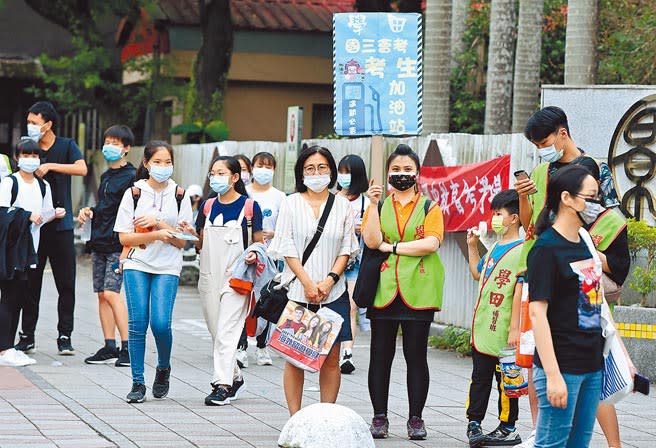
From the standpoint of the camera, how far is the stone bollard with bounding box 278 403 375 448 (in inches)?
268

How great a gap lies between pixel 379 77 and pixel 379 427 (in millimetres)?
2477

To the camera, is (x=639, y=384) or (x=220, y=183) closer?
(x=639, y=384)

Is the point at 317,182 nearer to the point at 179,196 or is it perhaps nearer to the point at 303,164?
the point at 303,164

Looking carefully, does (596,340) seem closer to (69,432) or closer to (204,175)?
(69,432)

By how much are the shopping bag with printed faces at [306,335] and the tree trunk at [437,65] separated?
9.98 meters

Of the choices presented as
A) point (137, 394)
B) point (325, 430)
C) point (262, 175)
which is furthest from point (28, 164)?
point (325, 430)

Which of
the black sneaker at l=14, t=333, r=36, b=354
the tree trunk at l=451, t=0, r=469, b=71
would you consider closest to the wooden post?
the black sneaker at l=14, t=333, r=36, b=354

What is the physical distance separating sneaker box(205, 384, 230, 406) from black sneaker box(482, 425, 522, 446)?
2156 millimetres

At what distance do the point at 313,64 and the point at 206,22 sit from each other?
4.54 metres

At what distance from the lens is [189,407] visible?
9.87m

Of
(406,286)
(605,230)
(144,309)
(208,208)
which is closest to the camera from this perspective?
(605,230)

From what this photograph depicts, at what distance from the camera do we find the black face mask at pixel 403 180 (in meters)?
8.92

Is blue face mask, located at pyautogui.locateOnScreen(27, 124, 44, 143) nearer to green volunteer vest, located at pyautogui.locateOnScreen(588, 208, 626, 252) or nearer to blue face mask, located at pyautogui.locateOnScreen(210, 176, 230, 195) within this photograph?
blue face mask, located at pyautogui.locateOnScreen(210, 176, 230, 195)

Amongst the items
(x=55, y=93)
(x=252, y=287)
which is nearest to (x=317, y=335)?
(x=252, y=287)
